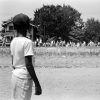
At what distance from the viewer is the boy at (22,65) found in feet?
12.5

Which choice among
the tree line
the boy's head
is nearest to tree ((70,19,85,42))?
the tree line

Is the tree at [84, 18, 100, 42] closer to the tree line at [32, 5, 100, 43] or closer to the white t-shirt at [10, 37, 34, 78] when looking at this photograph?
the tree line at [32, 5, 100, 43]

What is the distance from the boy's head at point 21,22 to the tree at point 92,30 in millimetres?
87932

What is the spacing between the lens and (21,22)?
12.8ft

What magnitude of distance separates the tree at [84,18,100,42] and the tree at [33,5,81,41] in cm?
772

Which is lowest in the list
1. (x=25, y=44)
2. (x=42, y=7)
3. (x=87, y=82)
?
(x=87, y=82)

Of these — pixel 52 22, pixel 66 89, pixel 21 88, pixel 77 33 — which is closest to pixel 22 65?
pixel 21 88

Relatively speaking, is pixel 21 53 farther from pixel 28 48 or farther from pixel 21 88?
pixel 21 88

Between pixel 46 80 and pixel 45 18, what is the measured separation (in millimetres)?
69340

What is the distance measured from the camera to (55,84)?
10.9 metres

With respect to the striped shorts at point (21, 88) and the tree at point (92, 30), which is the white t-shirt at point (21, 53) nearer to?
the striped shorts at point (21, 88)

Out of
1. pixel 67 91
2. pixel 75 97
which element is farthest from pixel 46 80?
pixel 75 97

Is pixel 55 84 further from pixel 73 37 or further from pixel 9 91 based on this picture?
pixel 73 37

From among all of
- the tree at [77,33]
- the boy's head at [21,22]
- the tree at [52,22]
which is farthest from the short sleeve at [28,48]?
the tree at [77,33]
